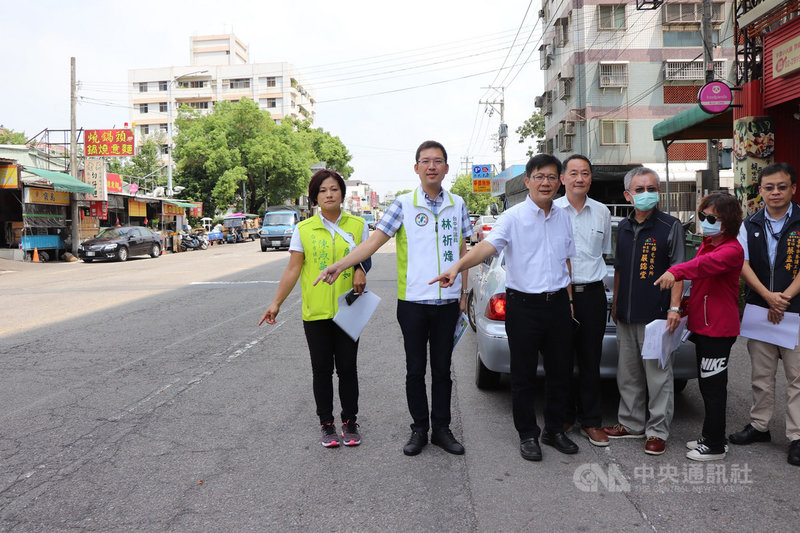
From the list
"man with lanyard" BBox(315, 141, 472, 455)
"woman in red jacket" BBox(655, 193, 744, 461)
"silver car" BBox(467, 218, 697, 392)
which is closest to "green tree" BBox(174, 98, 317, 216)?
"silver car" BBox(467, 218, 697, 392)

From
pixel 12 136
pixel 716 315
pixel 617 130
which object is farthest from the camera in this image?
pixel 12 136

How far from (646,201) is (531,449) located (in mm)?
1759

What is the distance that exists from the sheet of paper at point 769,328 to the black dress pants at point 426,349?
194 centimetres

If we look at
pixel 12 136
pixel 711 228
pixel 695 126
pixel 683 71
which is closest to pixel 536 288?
pixel 711 228

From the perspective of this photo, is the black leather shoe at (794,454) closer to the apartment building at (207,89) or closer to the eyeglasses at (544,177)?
the eyeglasses at (544,177)

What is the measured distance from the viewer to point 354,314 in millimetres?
4113

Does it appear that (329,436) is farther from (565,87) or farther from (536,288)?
(565,87)

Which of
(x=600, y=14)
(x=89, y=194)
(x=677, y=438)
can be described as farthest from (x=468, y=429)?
(x=600, y=14)

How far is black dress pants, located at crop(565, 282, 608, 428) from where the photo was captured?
4172 millimetres

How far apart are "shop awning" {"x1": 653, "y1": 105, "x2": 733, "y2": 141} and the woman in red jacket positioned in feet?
28.9

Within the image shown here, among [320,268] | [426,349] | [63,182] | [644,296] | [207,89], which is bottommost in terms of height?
[426,349]

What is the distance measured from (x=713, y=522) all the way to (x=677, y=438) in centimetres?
128

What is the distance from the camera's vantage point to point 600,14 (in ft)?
107

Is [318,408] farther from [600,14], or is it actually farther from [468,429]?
[600,14]
